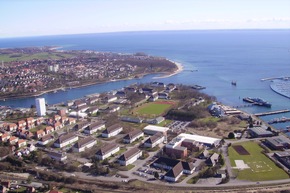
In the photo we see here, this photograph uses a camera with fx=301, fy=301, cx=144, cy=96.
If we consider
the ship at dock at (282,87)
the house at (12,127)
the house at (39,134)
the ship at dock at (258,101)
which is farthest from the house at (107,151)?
the ship at dock at (282,87)

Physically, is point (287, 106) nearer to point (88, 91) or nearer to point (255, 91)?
point (255, 91)

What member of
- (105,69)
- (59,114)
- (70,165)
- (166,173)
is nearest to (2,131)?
(59,114)

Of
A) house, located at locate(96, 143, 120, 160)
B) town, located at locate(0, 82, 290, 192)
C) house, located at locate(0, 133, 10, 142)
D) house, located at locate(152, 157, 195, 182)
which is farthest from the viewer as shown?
house, located at locate(0, 133, 10, 142)

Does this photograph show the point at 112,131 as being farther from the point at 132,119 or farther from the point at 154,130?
the point at 132,119

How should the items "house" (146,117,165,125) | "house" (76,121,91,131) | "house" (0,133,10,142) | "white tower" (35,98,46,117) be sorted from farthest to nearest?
"white tower" (35,98,46,117)
"house" (146,117,165,125)
"house" (76,121,91,131)
"house" (0,133,10,142)

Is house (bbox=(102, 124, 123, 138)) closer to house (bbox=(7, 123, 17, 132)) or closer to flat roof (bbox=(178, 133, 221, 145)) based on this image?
flat roof (bbox=(178, 133, 221, 145))

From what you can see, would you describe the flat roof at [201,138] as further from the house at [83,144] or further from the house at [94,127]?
the house at [94,127]

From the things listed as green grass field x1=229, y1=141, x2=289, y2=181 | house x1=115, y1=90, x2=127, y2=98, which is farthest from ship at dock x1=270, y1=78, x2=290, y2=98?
house x1=115, y1=90, x2=127, y2=98
